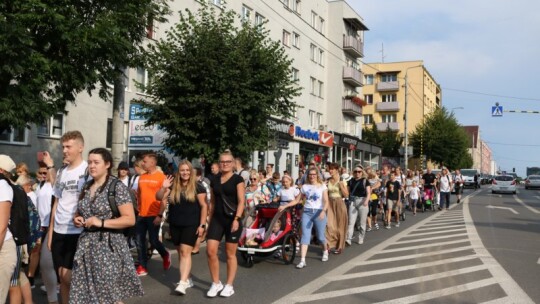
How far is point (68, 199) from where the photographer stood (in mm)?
4859

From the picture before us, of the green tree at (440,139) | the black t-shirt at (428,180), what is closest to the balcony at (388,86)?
the green tree at (440,139)

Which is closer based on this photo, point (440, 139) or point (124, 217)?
point (124, 217)

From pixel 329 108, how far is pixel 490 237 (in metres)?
34.0

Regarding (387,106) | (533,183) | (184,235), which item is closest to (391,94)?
(387,106)

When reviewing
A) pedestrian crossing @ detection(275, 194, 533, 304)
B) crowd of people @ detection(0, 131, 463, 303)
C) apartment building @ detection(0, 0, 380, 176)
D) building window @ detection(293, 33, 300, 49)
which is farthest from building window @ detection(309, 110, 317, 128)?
pedestrian crossing @ detection(275, 194, 533, 304)

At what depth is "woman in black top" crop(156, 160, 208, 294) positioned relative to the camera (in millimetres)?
6660

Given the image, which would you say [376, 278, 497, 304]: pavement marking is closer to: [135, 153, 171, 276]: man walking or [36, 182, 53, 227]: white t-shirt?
[135, 153, 171, 276]: man walking

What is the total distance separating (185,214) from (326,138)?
3406 cm

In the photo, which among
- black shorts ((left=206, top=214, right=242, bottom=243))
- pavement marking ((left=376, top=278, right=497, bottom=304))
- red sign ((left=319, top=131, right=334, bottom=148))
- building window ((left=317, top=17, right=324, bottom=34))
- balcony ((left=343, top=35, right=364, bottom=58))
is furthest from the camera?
balcony ((left=343, top=35, right=364, bottom=58))

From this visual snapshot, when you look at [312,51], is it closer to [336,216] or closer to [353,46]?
[353,46]

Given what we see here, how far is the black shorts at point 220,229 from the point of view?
670cm

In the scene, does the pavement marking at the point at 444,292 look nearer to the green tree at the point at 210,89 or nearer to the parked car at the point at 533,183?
the green tree at the point at 210,89

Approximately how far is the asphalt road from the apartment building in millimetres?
7654

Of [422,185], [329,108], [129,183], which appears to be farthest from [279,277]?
[329,108]
